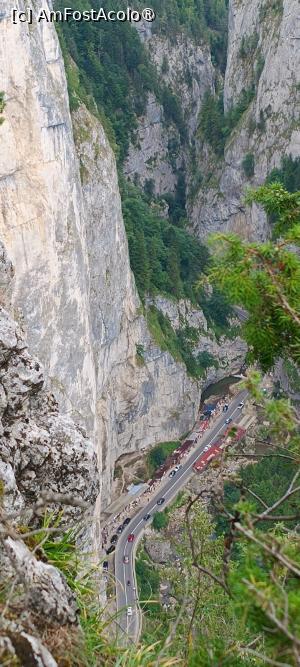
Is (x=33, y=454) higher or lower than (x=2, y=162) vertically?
lower

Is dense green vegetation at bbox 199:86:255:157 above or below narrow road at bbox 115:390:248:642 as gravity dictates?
above

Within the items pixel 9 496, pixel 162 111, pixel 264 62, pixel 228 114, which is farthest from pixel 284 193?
pixel 162 111

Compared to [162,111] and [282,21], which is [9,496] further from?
[162,111]

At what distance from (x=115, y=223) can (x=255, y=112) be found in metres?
26.8

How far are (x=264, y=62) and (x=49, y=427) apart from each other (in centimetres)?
6095

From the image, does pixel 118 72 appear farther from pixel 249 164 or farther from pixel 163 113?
pixel 249 164

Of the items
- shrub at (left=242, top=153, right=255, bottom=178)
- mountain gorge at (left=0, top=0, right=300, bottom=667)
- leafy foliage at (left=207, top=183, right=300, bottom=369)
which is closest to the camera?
leafy foliage at (left=207, top=183, right=300, bottom=369)

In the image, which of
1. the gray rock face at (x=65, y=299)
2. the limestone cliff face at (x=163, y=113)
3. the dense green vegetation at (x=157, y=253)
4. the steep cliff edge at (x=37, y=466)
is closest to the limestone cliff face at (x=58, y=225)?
the gray rock face at (x=65, y=299)

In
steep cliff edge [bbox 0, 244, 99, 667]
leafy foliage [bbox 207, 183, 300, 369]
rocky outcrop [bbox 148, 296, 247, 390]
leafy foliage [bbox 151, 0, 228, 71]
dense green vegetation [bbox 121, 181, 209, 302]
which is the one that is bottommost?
rocky outcrop [bbox 148, 296, 247, 390]

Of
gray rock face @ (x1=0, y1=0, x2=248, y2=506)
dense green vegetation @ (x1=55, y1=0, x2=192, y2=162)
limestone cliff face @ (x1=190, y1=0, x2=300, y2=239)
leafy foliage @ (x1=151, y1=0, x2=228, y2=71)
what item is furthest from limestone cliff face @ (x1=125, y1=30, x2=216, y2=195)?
gray rock face @ (x1=0, y1=0, x2=248, y2=506)

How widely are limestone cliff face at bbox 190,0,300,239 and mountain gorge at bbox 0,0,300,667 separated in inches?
6.4

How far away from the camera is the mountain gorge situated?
25.1 ft

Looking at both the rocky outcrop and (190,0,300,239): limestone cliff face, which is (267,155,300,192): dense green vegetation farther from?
the rocky outcrop

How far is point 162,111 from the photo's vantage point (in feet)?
246
